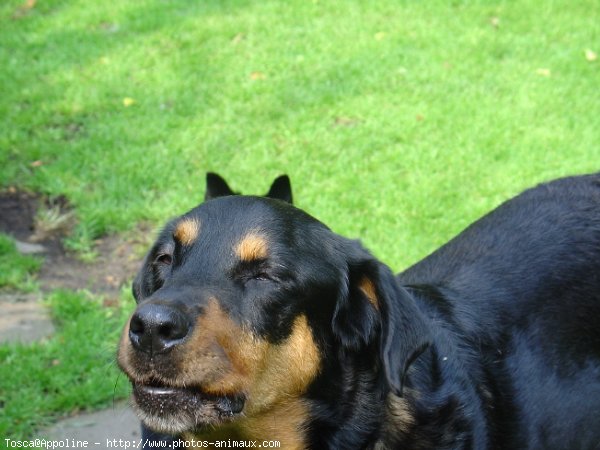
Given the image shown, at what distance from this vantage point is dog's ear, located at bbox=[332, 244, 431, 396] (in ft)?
10.5

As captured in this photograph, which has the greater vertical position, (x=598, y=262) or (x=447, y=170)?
(x=598, y=262)

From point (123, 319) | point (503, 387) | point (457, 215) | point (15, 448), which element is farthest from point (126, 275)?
point (503, 387)

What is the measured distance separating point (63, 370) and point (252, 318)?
96.4 inches

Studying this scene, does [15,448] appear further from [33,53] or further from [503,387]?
[33,53]

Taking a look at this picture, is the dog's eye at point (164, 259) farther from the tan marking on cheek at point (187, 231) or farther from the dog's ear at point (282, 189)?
the dog's ear at point (282, 189)

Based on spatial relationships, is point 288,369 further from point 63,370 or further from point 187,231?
point 63,370

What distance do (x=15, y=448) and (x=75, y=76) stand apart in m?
5.29

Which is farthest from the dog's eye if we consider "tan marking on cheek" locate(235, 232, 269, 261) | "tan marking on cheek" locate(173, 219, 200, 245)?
"tan marking on cheek" locate(235, 232, 269, 261)

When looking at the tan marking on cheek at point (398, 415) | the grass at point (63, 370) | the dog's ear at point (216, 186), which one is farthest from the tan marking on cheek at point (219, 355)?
the grass at point (63, 370)

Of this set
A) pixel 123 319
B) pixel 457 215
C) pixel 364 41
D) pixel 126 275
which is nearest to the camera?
pixel 123 319

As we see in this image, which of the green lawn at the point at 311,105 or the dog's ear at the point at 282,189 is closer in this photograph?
the dog's ear at the point at 282,189

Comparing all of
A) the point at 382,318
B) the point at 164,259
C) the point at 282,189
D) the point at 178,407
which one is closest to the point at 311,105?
the point at 282,189

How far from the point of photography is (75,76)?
9.00 m

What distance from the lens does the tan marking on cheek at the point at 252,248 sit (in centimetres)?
324
